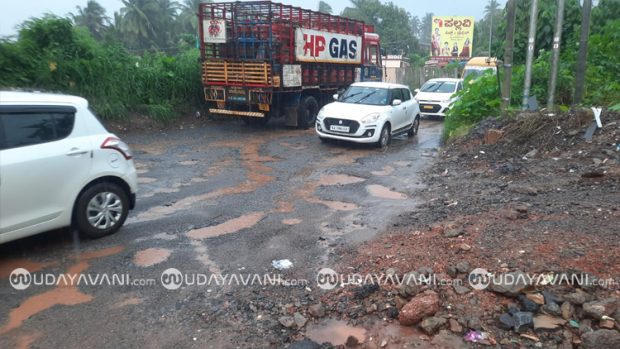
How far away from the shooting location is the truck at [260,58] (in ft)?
47.1

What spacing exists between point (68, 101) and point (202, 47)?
10.2 m

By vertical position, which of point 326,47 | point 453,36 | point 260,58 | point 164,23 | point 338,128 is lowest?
point 338,128

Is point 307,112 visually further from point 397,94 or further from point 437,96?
point 437,96

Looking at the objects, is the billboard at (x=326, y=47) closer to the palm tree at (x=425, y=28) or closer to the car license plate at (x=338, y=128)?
the car license plate at (x=338, y=128)

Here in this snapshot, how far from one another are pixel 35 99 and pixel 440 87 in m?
16.1

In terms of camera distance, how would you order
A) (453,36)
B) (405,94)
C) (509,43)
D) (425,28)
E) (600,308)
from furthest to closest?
(425,28) < (453,36) < (405,94) < (509,43) < (600,308)

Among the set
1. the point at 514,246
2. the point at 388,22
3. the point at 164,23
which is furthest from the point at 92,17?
the point at 514,246

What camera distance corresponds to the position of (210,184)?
8492 millimetres

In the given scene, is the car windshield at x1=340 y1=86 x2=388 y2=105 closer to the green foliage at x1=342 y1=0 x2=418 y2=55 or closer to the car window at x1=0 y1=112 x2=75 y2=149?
the car window at x1=0 y1=112 x2=75 y2=149

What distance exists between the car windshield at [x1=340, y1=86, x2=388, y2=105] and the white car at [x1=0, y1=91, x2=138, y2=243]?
810 cm

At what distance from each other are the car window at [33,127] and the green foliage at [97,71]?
7.98 metres

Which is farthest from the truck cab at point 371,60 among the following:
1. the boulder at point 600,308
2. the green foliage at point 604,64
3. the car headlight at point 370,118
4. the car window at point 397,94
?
the boulder at point 600,308

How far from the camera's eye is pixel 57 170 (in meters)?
4.93

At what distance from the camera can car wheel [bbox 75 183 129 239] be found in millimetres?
5277
